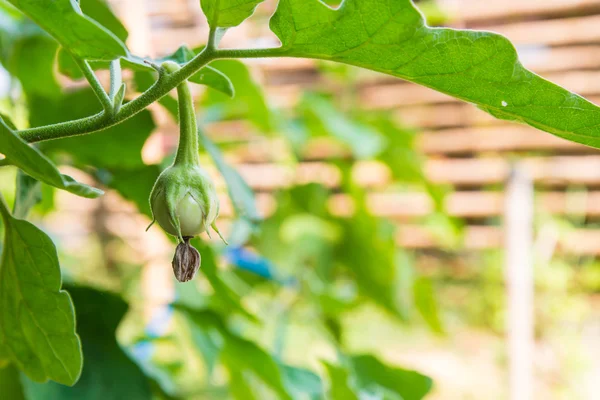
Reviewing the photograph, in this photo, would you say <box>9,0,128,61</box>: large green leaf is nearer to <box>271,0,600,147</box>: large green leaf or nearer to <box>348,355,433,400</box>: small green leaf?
<box>271,0,600,147</box>: large green leaf

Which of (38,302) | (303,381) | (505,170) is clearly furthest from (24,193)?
(505,170)

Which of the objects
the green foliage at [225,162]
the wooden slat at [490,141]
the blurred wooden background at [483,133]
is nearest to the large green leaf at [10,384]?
the green foliage at [225,162]

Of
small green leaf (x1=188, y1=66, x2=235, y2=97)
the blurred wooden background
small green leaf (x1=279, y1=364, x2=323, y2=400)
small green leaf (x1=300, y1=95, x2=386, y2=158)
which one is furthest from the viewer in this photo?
the blurred wooden background

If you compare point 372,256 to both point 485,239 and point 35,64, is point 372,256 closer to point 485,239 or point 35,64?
point 35,64

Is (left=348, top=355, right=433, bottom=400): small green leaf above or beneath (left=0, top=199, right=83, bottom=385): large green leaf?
above

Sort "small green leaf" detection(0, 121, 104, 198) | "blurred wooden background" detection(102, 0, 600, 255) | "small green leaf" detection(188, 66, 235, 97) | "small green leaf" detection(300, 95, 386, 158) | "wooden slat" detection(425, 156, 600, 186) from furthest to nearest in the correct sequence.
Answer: "wooden slat" detection(425, 156, 600, 186), "blurred wooden background" detection(102, 0, 600, 255), "small green leaf" detection(300, 95, 386, 158), "small green leaf" detection(188, 66, 235, 97), "small green leaf" detection(0, 121, 104, 198)

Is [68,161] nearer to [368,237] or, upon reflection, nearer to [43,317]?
[43,317]

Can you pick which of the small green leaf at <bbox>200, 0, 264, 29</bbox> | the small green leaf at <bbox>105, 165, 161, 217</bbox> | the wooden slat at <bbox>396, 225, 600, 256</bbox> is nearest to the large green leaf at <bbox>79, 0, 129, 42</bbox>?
the small green leaf at <bbox>105, 165, 161, 217</bbox>

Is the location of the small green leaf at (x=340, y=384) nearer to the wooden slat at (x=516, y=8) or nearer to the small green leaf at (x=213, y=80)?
the small green leaf at (x=213, y=80)
